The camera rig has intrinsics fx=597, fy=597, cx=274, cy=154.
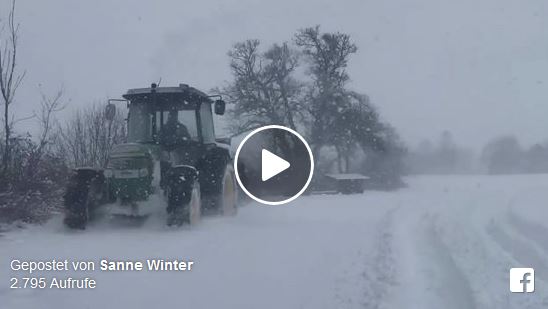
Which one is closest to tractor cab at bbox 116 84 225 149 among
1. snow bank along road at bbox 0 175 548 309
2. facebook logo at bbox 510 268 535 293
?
snow bank along road at bbox 0 175 548 309

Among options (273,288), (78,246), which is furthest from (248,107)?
(273,288)

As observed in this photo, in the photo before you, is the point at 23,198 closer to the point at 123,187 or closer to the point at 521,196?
the point at 123,187

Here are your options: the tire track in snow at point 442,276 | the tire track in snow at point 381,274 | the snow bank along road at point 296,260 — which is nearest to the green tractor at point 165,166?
the snow bank along road at point 296,260

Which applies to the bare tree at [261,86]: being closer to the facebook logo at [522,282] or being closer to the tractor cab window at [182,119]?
the tractor cab window at [182,119]

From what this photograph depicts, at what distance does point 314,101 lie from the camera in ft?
41.0

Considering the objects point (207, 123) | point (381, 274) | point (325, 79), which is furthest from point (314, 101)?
point (381, 274)

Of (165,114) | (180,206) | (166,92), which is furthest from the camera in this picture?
(165,114)

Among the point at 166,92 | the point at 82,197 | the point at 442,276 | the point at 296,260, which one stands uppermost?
the point at 166,92

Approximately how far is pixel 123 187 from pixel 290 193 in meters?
2.05

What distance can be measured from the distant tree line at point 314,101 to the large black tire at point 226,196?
1406 millimetres

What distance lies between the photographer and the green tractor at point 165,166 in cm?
714

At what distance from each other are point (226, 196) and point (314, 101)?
4.54 meters

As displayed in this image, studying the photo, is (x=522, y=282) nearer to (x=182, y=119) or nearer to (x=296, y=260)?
(x=296, y=260)
